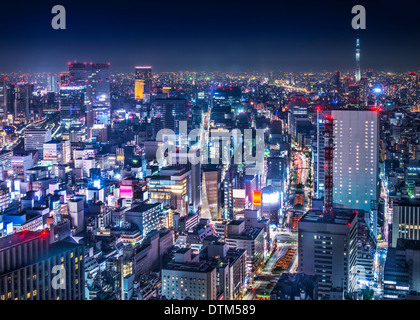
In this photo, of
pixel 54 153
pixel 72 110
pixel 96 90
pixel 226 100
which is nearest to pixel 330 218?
pixel 54 153

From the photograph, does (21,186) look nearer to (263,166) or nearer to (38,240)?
(263,166)

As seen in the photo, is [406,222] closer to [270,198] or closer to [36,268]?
[270,198]

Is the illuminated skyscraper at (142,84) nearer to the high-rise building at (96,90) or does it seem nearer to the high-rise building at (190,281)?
the high-rise building at (96,90)

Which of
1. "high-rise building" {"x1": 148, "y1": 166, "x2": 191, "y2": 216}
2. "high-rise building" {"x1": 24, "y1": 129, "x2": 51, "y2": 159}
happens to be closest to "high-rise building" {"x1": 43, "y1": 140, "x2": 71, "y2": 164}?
"high-rise building" {"x1": 24, "y1": 129, "x2": 51, "y2": 159}

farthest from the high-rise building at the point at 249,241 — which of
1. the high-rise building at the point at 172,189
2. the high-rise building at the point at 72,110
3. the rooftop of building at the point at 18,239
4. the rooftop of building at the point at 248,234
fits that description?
the high-rise building at the point at 72,110
